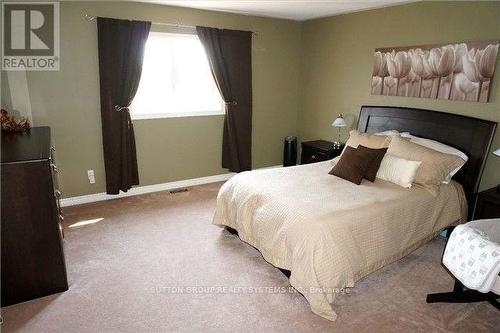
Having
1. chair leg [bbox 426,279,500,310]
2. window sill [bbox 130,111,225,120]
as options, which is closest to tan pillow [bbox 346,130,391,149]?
chair leg [bbox 426,279,500,310]

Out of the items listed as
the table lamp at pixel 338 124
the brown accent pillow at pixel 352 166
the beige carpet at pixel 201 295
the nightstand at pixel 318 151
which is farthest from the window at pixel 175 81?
the brown accent pillow at pixel 352 166

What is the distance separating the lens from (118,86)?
3727mm

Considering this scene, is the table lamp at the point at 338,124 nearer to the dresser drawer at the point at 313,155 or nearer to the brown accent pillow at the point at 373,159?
the dresser drawer at the point at 313,155

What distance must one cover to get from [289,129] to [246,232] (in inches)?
112

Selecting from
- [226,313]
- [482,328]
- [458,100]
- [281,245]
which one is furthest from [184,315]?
[458,100]

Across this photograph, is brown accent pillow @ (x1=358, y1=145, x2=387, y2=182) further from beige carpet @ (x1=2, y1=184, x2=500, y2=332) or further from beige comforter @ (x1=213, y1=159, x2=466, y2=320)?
beige carpet @ (x1=2, y1=184, x2=500, y2=332)

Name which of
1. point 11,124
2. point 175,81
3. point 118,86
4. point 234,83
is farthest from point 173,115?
point 11,124

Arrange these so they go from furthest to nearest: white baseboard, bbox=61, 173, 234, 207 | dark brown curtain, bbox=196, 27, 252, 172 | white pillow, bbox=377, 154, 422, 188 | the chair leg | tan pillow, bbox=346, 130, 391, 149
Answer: dark brown curtain, bbox=196, 27, 252, 172 < white baseboard, bbox=61, 173, 234, 207 < tan pillow, bbox=346, 130, 391, 149 < white pillow, bbox=377, 154, 422, 188 < the chair leg

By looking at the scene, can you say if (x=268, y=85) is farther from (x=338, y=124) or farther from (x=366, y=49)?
(x=366, y=49)

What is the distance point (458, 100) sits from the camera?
318 cm

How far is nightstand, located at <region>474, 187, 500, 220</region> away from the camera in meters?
2.63

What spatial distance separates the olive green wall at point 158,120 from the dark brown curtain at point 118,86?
4.6 inches

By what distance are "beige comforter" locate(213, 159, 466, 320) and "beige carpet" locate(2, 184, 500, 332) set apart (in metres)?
0.19

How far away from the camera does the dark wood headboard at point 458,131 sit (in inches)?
116
